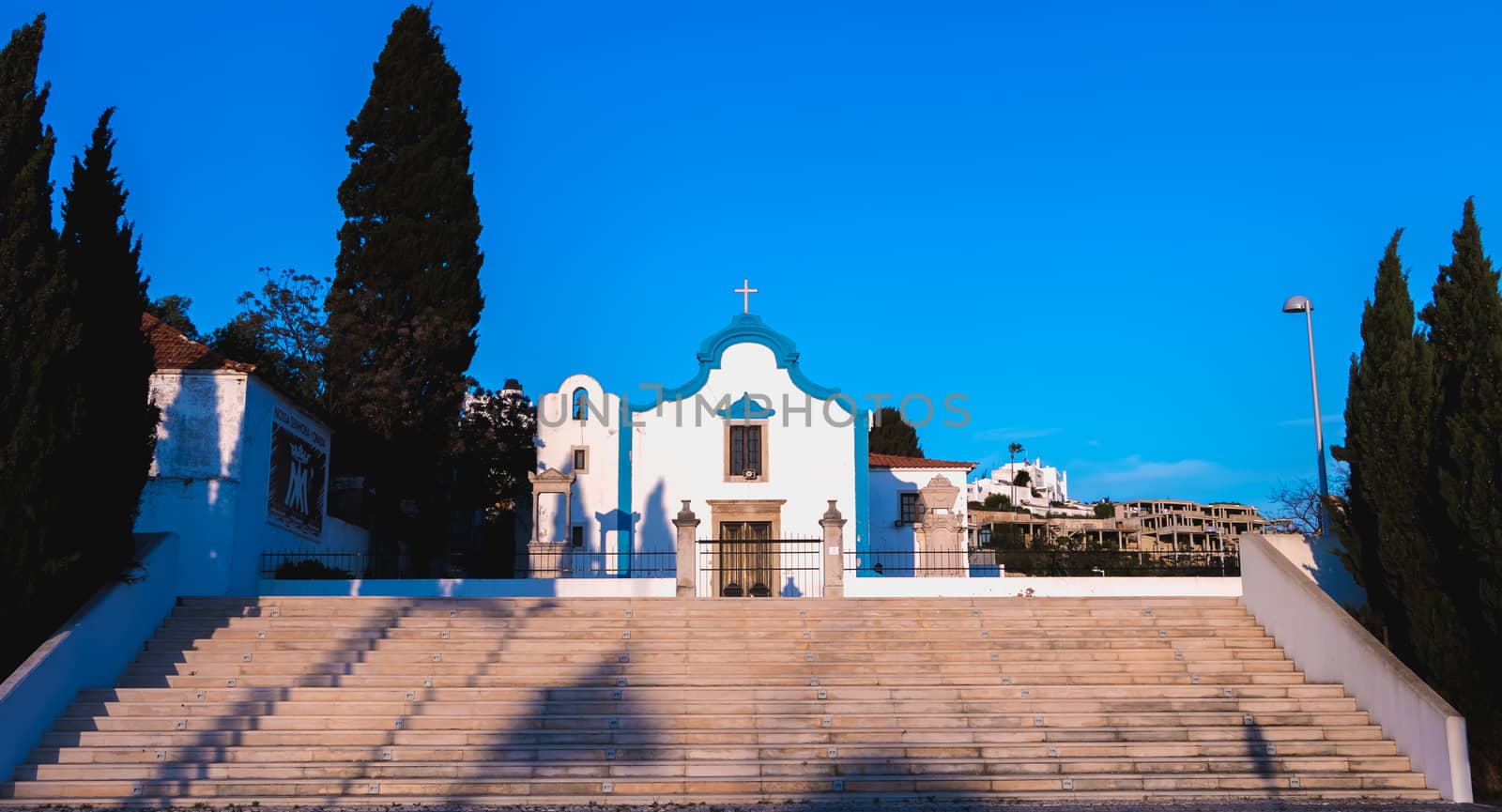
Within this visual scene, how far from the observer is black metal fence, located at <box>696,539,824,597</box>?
28.4 m

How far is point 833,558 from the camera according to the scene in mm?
21922

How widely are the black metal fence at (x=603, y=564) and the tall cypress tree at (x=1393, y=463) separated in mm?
14372

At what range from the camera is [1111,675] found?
15852 millimetres

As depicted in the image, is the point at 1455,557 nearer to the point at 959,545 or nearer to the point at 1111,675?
the point at 1111,675

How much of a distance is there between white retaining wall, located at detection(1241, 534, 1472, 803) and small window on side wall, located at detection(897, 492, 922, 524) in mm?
16382

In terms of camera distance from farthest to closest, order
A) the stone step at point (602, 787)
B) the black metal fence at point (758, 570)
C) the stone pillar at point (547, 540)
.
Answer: the black metal fence at point (758, 570)
the stone pillar at point (547, 540)
the stone step at point (602, 787)

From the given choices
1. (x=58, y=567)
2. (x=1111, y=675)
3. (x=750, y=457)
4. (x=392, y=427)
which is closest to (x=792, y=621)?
(x=1111, y=675)

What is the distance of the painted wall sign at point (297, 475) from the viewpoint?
24484mm

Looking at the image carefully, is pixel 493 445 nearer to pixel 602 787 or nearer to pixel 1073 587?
pixel 1073 587

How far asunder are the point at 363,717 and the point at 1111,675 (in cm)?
864

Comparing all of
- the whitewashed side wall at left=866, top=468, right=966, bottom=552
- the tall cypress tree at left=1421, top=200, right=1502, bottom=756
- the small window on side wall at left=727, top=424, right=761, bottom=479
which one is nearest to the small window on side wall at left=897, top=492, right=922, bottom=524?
the whitewashed side wall at left=866, top=468, right=966, bottom=552

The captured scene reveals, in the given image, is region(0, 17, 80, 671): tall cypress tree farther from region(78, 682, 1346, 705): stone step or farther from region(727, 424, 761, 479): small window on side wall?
region(727, 424, 761, 479): small window on side wall

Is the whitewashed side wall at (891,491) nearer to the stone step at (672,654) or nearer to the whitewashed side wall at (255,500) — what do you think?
the whitewashed side wall at (255,500)

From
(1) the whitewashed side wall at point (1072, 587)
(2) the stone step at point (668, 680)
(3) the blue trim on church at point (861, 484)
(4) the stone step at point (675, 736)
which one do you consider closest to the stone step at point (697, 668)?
(2) the stone step at point (668, 680)
